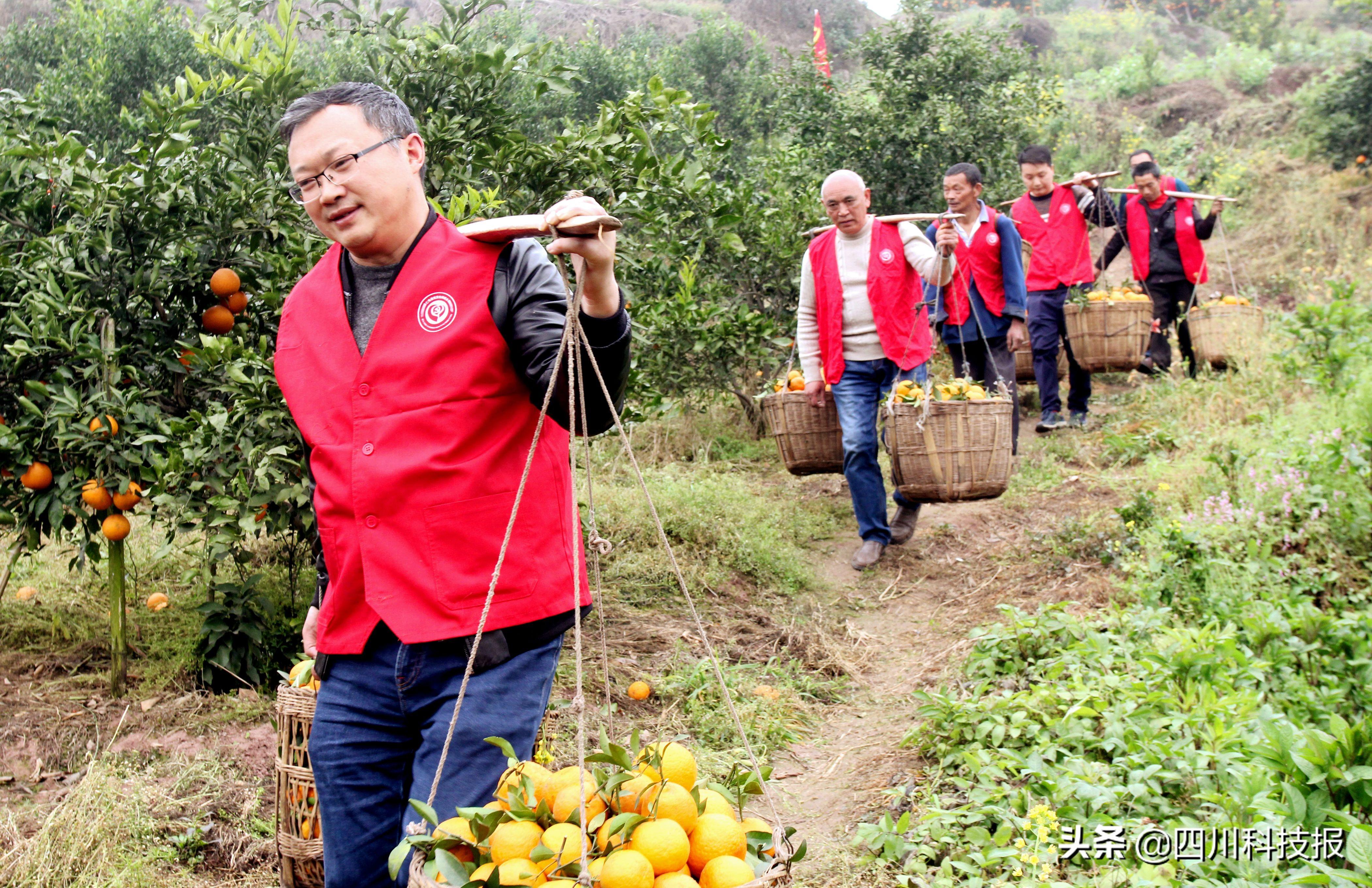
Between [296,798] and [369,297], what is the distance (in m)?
1.34

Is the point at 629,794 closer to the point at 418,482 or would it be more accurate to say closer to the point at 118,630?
the point at 418,482

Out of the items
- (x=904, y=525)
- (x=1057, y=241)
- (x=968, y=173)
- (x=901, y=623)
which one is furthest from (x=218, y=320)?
(x=1057, y=241)

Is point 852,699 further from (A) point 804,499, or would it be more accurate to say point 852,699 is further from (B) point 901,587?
(A) point 804,499

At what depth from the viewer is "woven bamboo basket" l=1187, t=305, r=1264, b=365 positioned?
326 inches

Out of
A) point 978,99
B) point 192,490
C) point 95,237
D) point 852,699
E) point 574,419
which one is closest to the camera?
point 574,419

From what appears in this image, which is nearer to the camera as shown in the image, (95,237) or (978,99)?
(95,237)

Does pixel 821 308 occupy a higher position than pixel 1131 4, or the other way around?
pixel 1131 4

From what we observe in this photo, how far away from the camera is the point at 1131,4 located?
38125 millimetres

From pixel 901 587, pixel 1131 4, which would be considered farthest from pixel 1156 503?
pixel 1131 4

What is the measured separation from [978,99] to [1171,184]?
198cm

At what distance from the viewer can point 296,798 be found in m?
2.69

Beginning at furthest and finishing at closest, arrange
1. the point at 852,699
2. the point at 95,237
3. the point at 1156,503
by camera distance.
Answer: the point at 1156,503 < the point at 852,699 < the point at 95,237

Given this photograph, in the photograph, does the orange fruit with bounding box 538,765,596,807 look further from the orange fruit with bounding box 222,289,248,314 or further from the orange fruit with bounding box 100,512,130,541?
the orange fruit with bounding box 222,289,248,314

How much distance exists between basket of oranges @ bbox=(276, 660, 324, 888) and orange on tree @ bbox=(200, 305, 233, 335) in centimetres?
202
